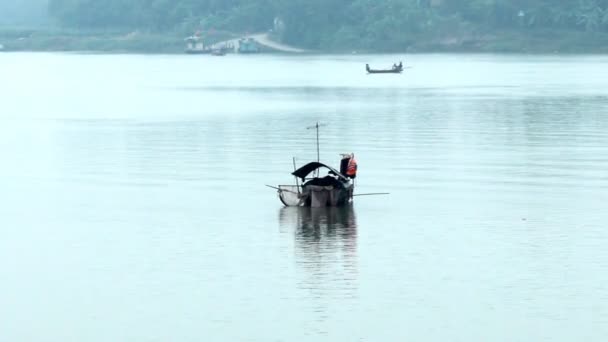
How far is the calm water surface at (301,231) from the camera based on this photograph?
1237 inches

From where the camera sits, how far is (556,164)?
5666 cm

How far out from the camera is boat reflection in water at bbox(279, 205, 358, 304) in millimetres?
33906

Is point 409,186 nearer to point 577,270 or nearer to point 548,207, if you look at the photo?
point 548,207

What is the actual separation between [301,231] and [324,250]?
3.03m

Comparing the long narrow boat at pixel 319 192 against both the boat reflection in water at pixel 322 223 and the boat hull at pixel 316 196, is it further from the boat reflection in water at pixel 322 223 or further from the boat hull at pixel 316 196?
the boat reflection in water at pixel 322 223

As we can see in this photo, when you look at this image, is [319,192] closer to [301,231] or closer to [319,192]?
[319,192]

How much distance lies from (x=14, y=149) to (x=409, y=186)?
24302 millimetres

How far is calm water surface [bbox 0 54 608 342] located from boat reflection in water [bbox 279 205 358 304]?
93mm

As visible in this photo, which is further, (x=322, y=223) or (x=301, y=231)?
(x=322, y=223)

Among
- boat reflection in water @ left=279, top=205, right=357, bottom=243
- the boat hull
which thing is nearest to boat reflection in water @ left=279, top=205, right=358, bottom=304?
boat reflection in water @ left=279, top=205, right=357, bottom=243

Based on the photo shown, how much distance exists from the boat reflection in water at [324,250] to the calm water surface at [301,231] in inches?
3.7

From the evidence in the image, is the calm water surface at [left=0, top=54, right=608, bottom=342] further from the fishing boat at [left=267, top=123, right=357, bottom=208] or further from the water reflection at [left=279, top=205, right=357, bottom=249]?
the fishing boat at [left=267, top=123, right=357, bottom=208]

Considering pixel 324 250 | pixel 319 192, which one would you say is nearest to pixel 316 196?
pixel 319 192

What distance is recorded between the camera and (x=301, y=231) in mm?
41594
